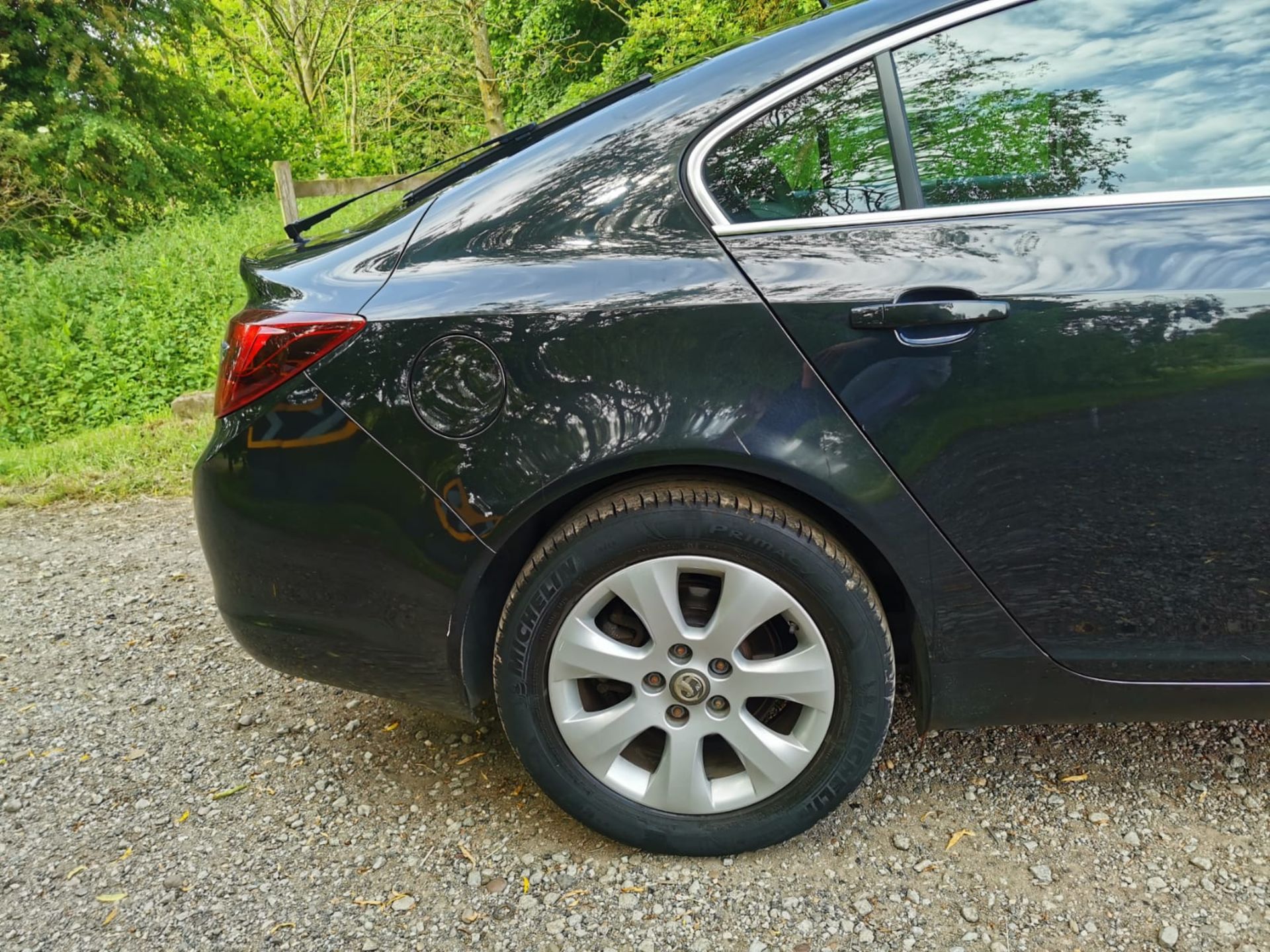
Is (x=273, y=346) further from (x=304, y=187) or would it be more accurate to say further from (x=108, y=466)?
(x=304, y=187)

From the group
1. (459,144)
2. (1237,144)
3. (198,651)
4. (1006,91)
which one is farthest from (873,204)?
(459,144)

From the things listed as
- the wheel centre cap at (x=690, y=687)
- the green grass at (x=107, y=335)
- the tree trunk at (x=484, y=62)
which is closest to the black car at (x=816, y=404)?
the wheel centre cap at (x=690, y=687)

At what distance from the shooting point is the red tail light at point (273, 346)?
1872mm

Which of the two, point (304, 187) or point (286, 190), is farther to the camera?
point (304, 187)

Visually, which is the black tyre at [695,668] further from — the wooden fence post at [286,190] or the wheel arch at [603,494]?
the wooden fence post at [286,190]

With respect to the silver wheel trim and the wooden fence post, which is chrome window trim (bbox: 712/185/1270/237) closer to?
the silver wheel trim

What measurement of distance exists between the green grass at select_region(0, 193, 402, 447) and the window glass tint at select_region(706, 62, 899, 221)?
17.0ft

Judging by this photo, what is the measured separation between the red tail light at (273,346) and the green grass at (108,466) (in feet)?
10.8

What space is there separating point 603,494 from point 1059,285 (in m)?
0.92

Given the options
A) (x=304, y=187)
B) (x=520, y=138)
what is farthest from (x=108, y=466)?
(x=520, y=138)

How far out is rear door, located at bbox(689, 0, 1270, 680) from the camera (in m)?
1.69

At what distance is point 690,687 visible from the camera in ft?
6.19

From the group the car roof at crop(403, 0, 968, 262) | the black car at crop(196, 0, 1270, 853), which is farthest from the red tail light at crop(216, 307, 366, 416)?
the car roof at crop(403, 0, 968, 262)

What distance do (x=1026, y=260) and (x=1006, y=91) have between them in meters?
0.35
